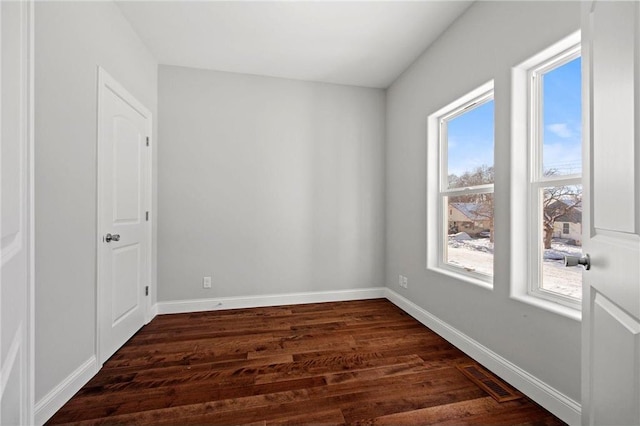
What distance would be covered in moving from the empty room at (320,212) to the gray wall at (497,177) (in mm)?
17

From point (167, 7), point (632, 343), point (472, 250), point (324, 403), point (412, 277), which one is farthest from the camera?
point (412, 277)

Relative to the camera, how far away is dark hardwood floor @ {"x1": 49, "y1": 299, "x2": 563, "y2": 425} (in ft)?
5.04

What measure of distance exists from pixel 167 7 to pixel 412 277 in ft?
10.9

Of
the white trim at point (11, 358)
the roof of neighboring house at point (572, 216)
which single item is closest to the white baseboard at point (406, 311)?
the roof of neighboring house at point (572, 216)

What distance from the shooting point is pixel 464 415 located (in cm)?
154

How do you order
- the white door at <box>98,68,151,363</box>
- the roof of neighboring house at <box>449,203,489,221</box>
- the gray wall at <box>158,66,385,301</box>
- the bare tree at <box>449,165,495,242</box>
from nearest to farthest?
the white door at <box>98,68,151,363</box>
the bare tree at <box>449,165,495,242</box>
the roof of neighboring house at <box>449,203,489,221</box>
the gray wall at <box>158,66,385,301</box>

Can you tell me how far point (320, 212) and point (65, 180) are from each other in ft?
7.78

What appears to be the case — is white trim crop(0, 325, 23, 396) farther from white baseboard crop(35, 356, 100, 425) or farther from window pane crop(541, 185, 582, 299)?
window pane crop(541, 185, 582, 299)

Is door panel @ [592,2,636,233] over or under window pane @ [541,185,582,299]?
over

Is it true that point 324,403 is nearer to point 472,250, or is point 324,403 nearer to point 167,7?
point 472,250

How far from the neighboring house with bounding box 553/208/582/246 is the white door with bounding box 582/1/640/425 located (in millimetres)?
886

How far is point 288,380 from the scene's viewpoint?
1.84 metres

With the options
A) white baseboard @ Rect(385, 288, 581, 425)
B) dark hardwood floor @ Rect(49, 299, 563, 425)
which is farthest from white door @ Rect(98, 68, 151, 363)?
white baseboard @ Rect(385, 288, 581, 425)

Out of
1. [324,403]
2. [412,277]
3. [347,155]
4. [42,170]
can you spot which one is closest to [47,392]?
[42,170]
